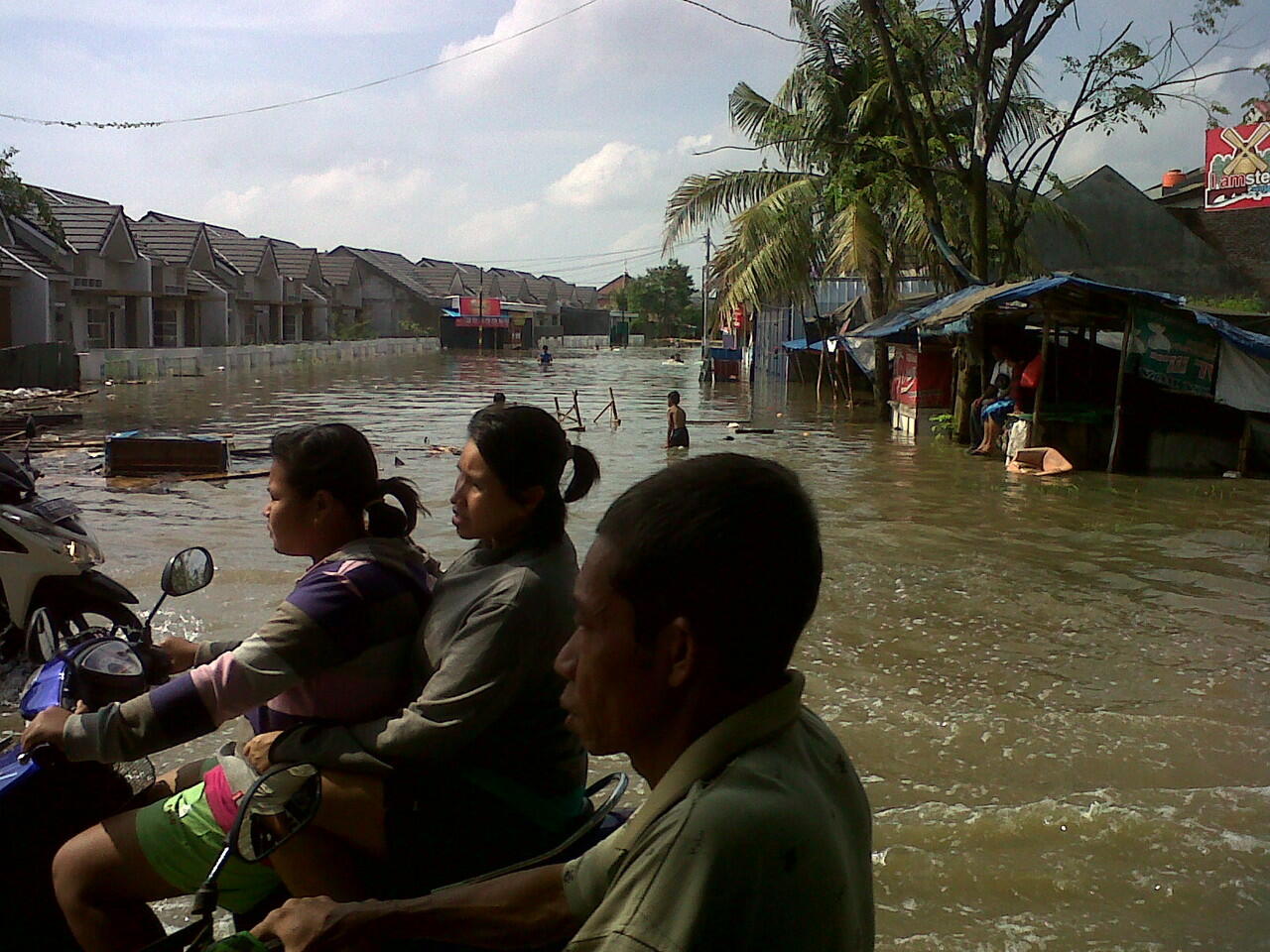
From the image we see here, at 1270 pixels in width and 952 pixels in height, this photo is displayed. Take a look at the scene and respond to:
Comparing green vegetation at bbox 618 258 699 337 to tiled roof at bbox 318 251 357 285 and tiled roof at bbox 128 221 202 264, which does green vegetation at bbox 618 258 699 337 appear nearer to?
tiled roof at bbox 318 251 357 285

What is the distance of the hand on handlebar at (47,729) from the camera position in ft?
7.59

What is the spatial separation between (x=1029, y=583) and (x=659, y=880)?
783 cm

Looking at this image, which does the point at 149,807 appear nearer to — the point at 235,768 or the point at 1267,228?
the point at 235,768

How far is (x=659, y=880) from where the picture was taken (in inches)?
47.1

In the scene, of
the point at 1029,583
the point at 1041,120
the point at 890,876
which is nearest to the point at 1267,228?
the point at 1041,120

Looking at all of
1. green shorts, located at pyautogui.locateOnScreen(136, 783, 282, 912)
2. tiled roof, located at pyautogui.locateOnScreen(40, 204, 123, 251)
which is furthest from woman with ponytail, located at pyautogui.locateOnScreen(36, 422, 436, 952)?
tiled roof, located at pyautogui.locateOnScreen(40, 204, 123, 251)

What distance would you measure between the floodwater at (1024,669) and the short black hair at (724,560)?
0.13 ft

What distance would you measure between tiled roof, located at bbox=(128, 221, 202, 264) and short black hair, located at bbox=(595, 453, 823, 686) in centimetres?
4636

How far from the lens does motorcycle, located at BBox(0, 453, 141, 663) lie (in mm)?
4871

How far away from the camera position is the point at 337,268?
229 ft

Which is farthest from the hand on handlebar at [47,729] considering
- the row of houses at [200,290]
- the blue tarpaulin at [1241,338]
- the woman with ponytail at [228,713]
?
the row of houses at [200,290]

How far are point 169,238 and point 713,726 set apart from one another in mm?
49316

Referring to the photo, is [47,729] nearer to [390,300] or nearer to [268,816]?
[268,816]

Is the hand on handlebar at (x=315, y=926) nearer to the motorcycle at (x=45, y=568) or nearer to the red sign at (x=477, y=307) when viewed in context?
the motorcycle at (x=45, y=568)
